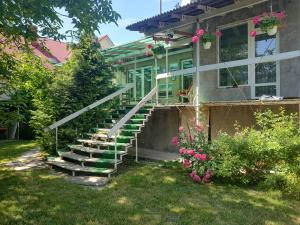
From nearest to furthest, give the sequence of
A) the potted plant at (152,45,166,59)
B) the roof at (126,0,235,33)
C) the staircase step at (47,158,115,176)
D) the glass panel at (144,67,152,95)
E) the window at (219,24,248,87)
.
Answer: the staircase step at (47,158,115,176) < the roof at (126,0,235,33) < the window at (219,24,248,87) < the potted plant at (152,45,166,59) < the glass panel at (144,67,152,95)

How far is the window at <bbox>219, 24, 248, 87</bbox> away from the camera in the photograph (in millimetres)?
10164

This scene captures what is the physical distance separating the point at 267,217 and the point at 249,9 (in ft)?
22.2

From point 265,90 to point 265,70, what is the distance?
0.59m

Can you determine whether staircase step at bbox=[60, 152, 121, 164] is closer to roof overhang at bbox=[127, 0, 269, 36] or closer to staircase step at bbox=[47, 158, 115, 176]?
staircase step at bbox=[47, 158, 115, 176]

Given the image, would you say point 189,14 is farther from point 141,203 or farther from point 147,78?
point 147,78

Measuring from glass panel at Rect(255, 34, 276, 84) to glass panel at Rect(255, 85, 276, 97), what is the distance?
17 centimetres

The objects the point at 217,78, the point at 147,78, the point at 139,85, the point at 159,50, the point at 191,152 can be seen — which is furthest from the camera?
the point at 139,85

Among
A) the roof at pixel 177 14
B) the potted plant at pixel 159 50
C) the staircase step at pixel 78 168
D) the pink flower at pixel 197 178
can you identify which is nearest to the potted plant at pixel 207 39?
the roof at pixel 177 14

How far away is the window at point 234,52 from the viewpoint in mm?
10164

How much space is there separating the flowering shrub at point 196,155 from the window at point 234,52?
2714 millimetres

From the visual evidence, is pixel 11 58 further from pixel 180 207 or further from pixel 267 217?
pixel 267 217

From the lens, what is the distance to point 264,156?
7.00 metres

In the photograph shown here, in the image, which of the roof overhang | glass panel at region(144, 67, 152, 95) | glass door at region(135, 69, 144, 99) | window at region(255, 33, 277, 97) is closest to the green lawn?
window at region(255, 33, 277, 97)

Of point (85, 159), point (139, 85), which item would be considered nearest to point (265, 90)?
point (85, 159)
